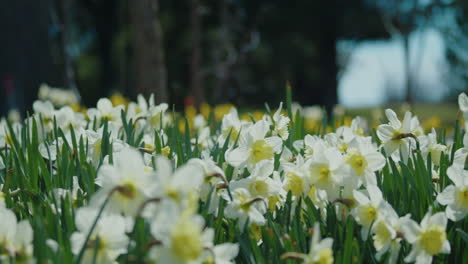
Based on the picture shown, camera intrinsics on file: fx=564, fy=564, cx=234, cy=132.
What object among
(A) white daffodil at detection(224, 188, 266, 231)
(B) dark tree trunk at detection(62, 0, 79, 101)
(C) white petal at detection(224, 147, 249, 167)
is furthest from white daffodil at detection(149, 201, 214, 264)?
(B) dark tree trunk at detection(62, 0, 79, 101)

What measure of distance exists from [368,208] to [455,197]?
0.25m

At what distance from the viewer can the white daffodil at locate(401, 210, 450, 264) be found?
1.27 meters

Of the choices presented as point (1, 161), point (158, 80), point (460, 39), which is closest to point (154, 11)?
point (158, 80)

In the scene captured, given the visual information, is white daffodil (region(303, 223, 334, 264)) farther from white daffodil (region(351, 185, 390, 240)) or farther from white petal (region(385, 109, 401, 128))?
white petal (region(385, 109, 401, 128))

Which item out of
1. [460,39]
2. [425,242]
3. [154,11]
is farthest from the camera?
[460,39]

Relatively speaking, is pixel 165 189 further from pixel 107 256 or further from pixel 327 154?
pixel 327 154

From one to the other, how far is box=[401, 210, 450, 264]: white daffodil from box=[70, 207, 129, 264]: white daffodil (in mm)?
626

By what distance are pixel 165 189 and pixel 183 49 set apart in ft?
63.7

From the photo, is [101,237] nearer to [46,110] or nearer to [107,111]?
[107,111]

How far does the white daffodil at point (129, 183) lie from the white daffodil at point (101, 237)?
0.03 meters

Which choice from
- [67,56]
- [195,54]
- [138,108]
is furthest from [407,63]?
[138,108]

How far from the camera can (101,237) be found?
43.8 inches

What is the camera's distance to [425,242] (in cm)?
128

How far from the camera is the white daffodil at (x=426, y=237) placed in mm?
1271
